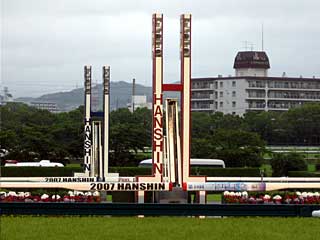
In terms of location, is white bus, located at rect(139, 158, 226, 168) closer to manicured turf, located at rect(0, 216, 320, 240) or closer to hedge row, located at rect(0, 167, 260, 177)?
hedge row, located at rect(0, 167, 260, 177)

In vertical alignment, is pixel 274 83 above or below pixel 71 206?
above

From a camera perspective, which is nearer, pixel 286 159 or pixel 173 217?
pixel 173 217

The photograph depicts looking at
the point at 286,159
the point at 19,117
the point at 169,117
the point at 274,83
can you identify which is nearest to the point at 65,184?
the point at 169,117

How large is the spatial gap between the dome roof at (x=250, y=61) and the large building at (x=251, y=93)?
11567 millimetres

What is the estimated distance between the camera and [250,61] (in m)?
131

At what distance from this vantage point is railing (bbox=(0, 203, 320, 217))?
16344mm

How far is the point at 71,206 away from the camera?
16.4m

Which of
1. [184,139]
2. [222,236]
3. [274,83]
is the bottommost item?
[222,236]

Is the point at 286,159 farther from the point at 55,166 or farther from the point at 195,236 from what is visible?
the point at 195,236

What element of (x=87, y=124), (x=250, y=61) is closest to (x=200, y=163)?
(x=87, y=124)

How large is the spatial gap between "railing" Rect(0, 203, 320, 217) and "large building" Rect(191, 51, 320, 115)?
311ft

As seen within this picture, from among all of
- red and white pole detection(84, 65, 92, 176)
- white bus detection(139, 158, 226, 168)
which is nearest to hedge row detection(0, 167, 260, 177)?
white bus detection(139, 158, 226, 168)

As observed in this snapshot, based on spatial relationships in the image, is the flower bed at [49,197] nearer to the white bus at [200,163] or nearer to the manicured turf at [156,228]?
the manicured turf at [156,228]

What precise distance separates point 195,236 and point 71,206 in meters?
3.83
